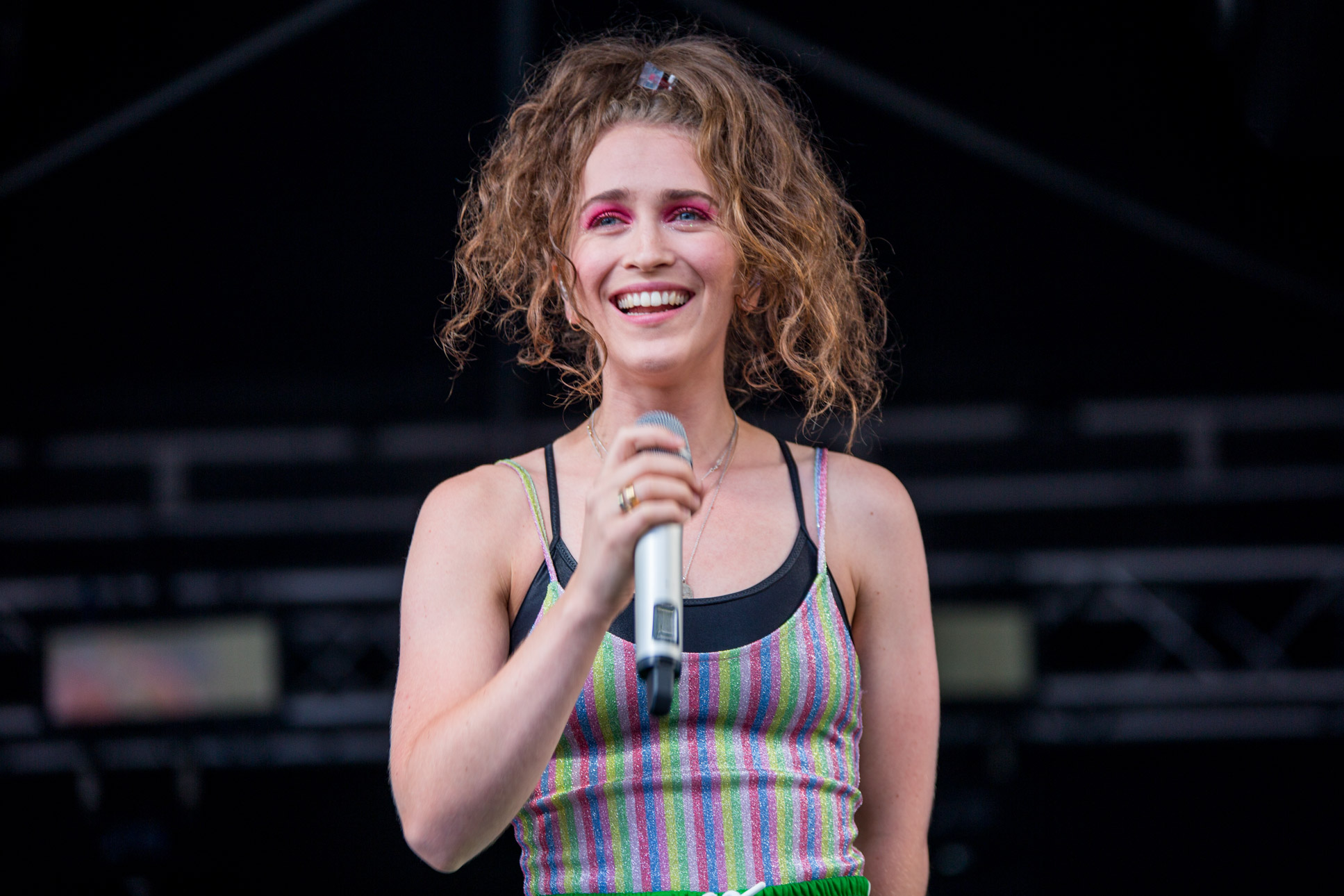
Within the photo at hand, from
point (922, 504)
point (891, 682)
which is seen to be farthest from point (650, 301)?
point (922, 504)

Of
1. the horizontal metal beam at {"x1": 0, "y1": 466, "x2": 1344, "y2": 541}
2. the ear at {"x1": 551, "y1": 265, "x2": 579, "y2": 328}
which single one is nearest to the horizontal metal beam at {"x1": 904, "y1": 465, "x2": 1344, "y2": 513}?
the horizontal metal beam at {"x1": 0, "y1": 466, "x2": 1344, "y2": 541}

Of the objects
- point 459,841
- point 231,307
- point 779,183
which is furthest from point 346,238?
point 459,841

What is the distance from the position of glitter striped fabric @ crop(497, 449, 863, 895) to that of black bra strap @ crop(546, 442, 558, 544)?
0.06m

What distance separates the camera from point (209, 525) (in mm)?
4242

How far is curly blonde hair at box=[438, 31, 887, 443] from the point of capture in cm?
115

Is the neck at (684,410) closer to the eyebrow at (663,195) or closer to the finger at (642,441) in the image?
the eyebrow at (663,195)

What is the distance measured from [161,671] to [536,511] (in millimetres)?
3209

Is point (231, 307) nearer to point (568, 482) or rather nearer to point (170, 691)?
point (170, 691)

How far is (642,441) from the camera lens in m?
0.84

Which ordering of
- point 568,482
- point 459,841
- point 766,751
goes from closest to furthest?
1. point 459,841
2. point 766,751
3. point 568,482

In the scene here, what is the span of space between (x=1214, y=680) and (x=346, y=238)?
10.7 feet

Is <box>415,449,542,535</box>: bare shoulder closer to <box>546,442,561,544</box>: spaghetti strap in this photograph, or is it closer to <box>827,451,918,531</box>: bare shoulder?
<box>546,442,561,544</box>: spaghetti strap

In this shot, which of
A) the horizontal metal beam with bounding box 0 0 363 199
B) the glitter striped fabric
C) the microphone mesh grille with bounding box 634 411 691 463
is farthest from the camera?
the horizontal metal beam with bounding box 0 0 363 199

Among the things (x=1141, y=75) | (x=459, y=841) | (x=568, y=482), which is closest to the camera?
(x=459, y=841)
